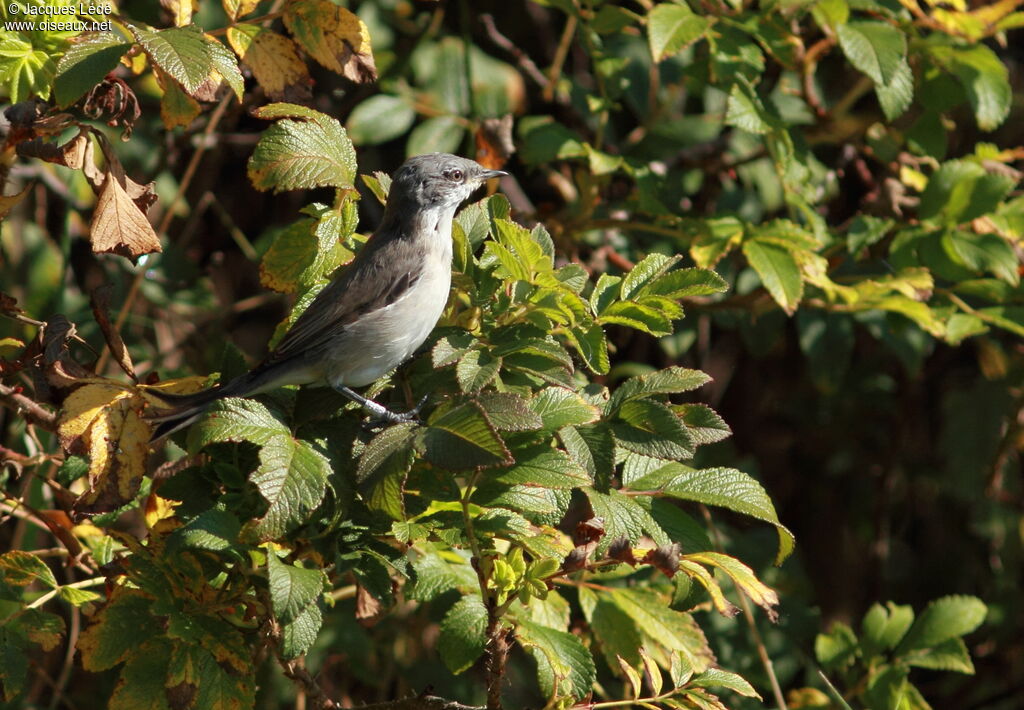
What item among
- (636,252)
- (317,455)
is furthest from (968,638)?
(317,455)

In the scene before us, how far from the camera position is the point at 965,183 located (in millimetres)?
→ 3416

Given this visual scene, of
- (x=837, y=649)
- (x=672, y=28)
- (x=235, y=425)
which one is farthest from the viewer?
(x=837, y=649)

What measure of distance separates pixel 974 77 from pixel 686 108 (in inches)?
47.1

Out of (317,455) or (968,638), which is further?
(968,638)

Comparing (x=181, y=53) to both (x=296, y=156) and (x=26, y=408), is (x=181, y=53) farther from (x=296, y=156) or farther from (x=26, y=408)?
(x=26, y=408)

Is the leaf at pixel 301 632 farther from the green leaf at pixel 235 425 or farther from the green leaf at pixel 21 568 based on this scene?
the green leaf at pixel 21 568

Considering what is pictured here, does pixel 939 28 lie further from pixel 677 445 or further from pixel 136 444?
pixel 136 444

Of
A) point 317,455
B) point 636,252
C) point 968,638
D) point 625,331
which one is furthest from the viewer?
point 968,638

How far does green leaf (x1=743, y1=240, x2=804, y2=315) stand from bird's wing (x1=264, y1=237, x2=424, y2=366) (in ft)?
3.20

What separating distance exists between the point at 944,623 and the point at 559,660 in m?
1.53

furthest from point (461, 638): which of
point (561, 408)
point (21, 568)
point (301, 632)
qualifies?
point (21, 568)

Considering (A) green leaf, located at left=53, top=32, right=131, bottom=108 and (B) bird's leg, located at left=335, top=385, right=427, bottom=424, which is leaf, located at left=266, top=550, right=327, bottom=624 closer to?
(B) bird's leg, located at left=335, top=385, right=427, bottom=424

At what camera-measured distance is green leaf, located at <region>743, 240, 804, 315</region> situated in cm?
304

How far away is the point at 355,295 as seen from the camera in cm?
282
